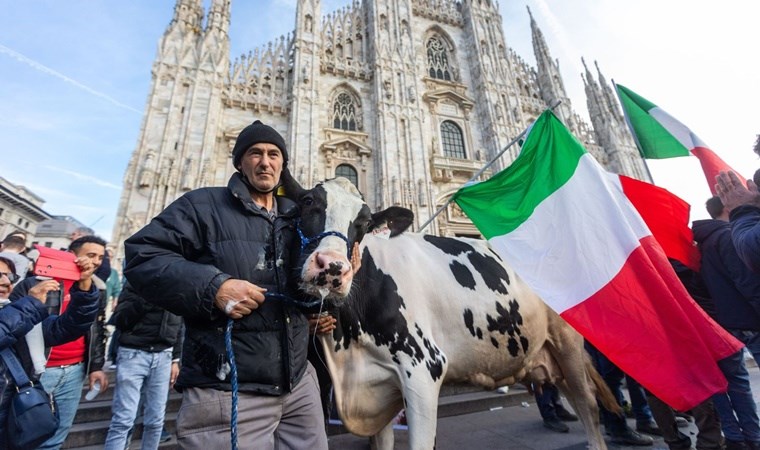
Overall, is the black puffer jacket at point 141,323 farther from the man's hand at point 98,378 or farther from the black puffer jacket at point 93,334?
the man's hand at point 98,378

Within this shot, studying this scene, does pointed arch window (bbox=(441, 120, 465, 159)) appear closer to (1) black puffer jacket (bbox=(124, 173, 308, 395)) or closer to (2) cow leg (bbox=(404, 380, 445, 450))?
(2) cow leg (bbox=(404, 380, 445, 450))

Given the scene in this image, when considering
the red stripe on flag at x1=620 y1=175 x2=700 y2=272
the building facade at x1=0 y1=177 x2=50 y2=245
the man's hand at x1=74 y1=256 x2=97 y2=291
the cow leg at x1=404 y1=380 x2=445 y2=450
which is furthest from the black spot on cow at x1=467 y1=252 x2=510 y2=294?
the building facade at x1=0 y1=177 x2=50 y2=245

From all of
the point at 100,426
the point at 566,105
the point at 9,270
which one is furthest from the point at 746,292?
the point at 566,105

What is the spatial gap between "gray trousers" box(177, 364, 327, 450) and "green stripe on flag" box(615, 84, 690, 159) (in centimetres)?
554

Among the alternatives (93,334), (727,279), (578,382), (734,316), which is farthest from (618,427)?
(93,334)

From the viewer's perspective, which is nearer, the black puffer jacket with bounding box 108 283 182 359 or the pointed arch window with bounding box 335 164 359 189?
the black puffer jacket with bounding box 108 283 182 359

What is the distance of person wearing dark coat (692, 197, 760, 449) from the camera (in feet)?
9.13

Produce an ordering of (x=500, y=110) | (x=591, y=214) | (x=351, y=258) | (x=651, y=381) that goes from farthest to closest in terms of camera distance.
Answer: (x=500, y=110) → (x=591, y=214) → (x=651, y=381) → (x=351, y=258)

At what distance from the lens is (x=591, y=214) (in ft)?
10.1

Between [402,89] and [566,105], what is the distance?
11.8 metres

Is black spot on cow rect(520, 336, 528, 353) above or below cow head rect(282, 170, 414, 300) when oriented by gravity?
below

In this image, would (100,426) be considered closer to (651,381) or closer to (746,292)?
(651,381)

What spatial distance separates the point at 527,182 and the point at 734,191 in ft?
5.78

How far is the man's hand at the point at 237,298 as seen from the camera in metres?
1.33
